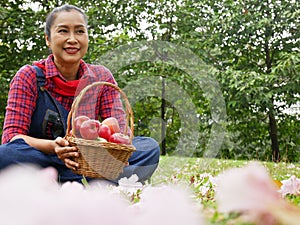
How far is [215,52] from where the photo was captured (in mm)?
8430

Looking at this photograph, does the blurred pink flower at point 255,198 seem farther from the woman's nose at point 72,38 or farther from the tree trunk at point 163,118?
the tree trunk at point 163,118

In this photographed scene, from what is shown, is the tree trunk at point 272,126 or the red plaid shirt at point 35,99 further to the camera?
the tree trunk at point 272,126

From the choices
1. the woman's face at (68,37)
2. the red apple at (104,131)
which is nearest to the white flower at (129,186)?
the red apple at (104,131)

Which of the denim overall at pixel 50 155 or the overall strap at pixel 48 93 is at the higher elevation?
the overall strap at pixel 48 93

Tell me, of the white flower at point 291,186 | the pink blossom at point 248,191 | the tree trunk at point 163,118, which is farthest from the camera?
the tree trunk at point 163,118

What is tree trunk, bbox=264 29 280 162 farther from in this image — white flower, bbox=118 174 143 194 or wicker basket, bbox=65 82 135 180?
white flower, bbox=118 174 143 194

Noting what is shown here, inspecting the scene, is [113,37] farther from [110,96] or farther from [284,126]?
[110,96]

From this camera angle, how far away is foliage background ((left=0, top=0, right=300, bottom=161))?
695 cm

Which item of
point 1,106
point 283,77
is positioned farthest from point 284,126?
point 1,106

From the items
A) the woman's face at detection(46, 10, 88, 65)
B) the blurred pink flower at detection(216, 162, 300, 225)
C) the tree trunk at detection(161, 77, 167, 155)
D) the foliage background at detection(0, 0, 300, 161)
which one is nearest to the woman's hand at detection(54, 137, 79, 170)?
the woman's face at detection(46, 10, 88, 65)

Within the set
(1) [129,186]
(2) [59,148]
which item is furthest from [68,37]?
(1) [129,186]

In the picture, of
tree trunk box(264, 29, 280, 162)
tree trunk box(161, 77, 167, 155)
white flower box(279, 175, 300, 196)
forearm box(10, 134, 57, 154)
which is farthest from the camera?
tree trunk box(264, 29, 280, 162)

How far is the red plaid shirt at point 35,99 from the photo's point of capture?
224cm

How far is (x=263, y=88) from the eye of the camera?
7395 mm
